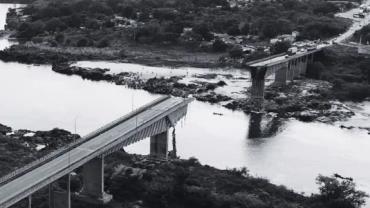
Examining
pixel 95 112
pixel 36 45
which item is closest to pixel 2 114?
pixel 95 112

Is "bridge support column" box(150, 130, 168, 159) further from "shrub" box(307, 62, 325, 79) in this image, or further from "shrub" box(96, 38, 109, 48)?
"shrub" box(96, 38, 109, 48)

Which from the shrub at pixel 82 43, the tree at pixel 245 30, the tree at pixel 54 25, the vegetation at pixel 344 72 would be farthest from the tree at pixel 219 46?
the tree at pixel 54 25

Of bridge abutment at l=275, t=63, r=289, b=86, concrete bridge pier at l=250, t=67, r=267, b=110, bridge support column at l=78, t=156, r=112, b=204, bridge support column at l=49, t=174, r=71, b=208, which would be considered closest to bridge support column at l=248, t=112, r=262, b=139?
concrete bridge pier at l=250, t=67, r=267, b=110

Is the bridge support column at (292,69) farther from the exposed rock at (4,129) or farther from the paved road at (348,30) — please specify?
the exposed rock at (4,129)

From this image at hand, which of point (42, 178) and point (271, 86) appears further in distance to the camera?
point (271, 86)

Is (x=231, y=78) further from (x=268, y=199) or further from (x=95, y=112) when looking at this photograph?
(x=268, y=199)

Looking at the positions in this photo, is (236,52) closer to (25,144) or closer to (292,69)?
(292,69)

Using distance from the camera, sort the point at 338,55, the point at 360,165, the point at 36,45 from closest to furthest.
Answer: the point at 360,165, the point at 338,55, the point at 36,45
